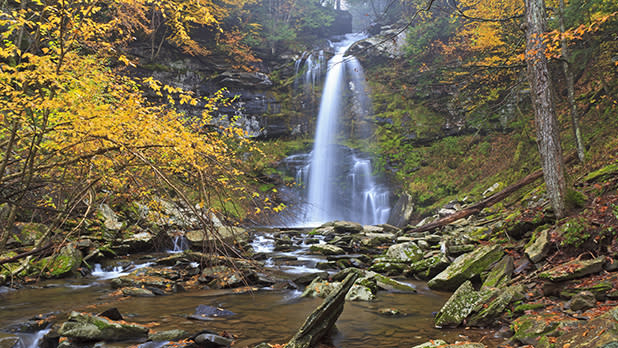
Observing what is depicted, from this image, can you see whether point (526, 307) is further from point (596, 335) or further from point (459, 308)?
point (596, 335)

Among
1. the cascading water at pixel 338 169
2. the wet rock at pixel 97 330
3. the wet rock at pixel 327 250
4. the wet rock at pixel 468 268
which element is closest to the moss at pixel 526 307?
the wet rock at pixel 468 268

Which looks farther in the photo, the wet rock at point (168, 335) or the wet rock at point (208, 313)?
the wet rock at point (208, 313)

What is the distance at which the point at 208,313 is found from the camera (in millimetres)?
5215

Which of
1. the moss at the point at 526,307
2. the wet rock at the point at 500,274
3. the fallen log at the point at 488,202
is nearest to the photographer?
the moss at the point at 526,307

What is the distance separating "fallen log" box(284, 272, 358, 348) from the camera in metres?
3.90

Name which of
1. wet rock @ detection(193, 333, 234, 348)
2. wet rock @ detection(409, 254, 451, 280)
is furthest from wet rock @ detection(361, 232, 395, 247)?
wet rock @ detection(193, 333, 234, 348)

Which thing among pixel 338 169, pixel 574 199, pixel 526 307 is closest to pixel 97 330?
pixel 526 307

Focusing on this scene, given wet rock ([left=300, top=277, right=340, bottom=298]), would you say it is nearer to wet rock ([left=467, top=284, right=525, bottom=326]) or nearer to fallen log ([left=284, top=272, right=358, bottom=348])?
fallen log ([left=284, top=272, right=358, bottom=348])

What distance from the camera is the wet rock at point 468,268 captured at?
20.0 ft

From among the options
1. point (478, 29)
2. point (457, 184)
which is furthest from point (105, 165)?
point (478, 29)

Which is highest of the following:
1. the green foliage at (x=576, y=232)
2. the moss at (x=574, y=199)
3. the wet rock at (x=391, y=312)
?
the moss at (x=574, y=199)

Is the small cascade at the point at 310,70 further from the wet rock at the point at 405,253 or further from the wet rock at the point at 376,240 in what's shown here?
the wet rock at the point at 405,253

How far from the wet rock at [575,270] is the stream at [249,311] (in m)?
1.42

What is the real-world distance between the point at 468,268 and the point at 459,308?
1.78 meters
